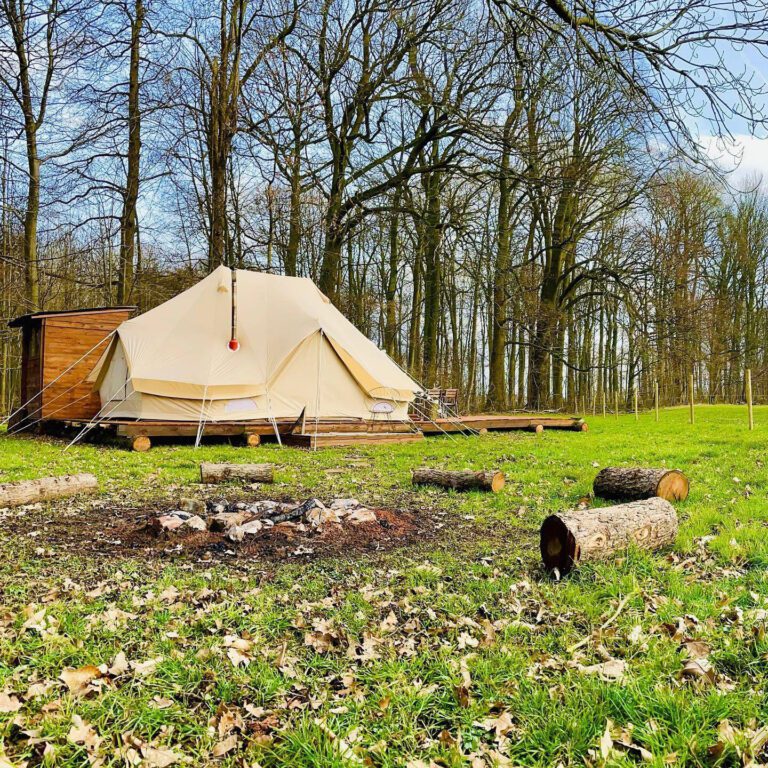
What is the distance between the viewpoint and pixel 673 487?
19.5ft

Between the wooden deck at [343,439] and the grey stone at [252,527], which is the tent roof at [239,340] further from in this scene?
the grey stone at [252,527]

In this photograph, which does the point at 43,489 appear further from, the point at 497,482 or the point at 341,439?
the point at 341,439

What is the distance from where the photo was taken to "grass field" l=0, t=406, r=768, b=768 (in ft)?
7.37

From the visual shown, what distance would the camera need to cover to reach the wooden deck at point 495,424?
1540 centimetres

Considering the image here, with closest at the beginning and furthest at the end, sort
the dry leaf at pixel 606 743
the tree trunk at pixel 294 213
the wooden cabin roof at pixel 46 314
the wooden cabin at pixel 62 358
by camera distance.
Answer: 1. the dry leaf at pixel 606 743
2. the wooden cabin roof at pixel 46 314
3. the wooden cabin at pixel 62 358
4. the tree trunk at pixel 294 213

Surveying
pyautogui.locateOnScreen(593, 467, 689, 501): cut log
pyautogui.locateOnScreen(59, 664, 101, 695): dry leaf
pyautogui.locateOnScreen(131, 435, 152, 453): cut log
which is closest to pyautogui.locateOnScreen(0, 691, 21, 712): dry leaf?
pyautogui.locateOnScreen(59, 664, 101, 695): dry leaf

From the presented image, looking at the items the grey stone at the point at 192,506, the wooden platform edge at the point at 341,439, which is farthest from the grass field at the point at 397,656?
the wooden platform edge at the point at 341,439

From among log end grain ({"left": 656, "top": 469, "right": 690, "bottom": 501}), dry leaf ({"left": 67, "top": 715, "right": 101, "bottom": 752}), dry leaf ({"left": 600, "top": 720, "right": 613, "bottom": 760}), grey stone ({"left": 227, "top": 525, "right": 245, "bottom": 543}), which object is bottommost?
dry leaf ({"left": 67, "top": 715, "right": 101, "bottom": 752})

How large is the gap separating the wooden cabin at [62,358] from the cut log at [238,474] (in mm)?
7824

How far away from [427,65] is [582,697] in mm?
15507

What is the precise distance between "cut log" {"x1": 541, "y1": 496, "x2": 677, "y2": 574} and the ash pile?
177cm

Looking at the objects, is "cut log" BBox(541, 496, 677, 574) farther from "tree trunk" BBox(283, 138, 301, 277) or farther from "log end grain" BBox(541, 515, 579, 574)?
"tree trunk" BBox(283, 138, 301, 277)

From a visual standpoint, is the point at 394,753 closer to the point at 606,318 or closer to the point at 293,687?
the point at 293,687

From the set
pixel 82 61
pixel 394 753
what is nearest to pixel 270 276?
pixel 82 61
